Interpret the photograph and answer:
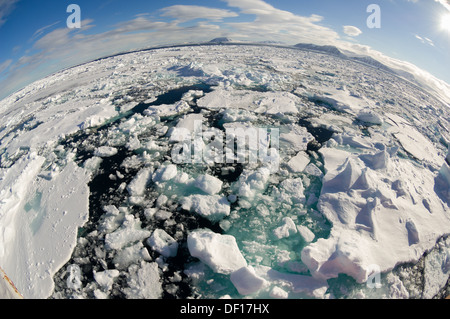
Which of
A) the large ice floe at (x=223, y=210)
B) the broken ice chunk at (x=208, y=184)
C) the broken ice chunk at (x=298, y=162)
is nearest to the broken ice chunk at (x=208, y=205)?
the large ice floe at (x=223, y=210)

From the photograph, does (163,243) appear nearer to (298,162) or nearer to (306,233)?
(306,233)

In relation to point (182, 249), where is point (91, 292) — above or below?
below

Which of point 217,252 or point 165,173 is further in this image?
point 165,173

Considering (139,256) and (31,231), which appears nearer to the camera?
(139,256)

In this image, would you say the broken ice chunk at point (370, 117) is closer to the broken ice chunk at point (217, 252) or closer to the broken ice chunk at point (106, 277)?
the broken ice chunk at point (217, 252)

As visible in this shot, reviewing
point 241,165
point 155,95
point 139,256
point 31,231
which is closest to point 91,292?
point 139,256

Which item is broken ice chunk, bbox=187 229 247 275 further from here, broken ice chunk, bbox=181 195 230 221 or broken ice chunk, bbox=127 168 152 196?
broken ice chunk, bbox=127 168 152 196

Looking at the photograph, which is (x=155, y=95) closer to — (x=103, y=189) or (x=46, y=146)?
(x=46, y=146)

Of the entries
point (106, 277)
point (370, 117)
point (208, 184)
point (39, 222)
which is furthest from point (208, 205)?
point (370, 117)

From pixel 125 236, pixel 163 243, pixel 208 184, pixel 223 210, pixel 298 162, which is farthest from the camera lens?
pixel 298 162
